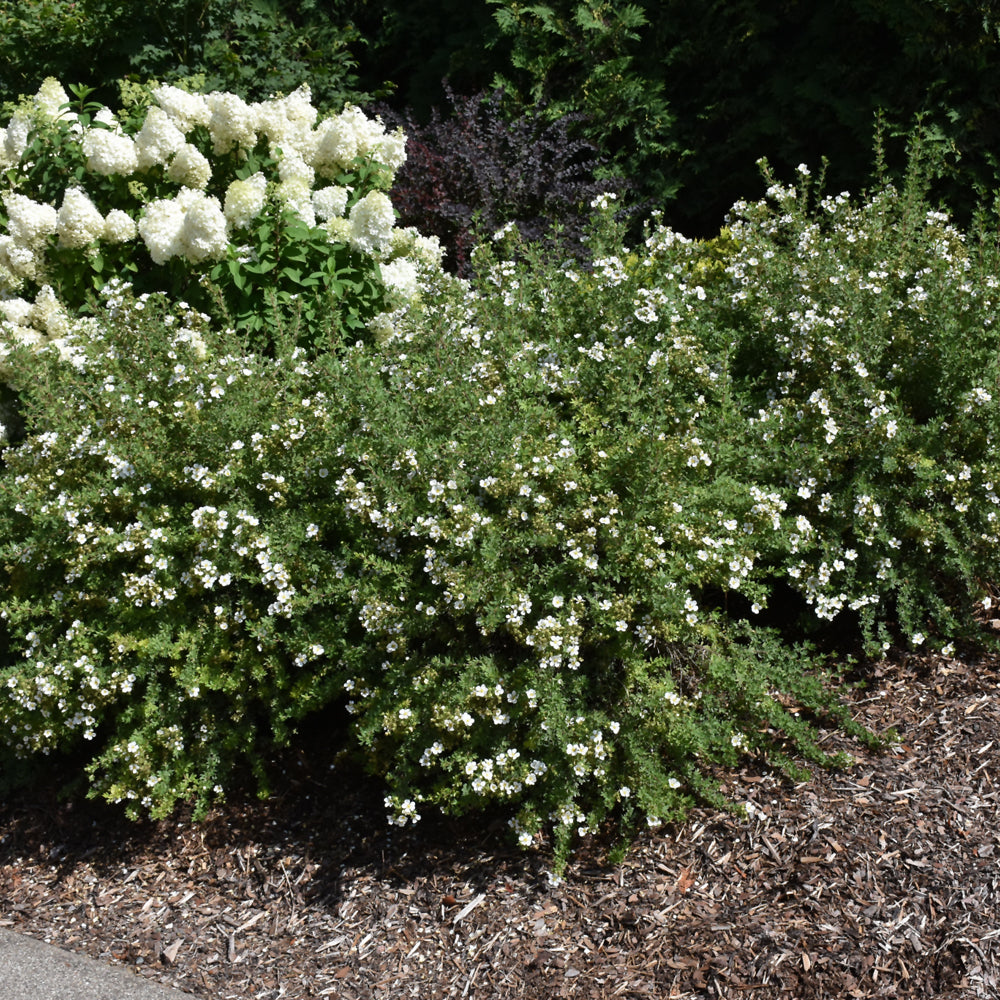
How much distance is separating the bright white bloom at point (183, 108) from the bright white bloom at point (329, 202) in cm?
69

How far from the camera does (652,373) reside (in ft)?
11.9

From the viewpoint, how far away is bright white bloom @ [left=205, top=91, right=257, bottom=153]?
4664mm

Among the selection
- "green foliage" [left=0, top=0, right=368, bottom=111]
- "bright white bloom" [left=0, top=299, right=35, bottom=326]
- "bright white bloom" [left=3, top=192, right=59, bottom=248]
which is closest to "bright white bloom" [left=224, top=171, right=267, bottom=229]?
"bright white bloom" [left=3, top=192, right=59, bottom=248]

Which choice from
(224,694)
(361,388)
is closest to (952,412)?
(361,388)

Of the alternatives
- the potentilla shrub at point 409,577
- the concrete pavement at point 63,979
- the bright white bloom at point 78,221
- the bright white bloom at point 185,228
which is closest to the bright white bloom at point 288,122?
the bright white bloom at point 185,228

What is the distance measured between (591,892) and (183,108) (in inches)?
152

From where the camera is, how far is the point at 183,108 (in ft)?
15.4

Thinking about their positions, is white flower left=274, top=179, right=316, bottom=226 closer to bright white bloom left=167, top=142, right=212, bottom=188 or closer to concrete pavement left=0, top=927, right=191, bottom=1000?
bright white bloom left=167, top=142, right=212, bottom=188

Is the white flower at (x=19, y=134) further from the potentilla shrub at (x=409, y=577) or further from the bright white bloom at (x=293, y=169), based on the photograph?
the potentilla shrub at (x=409, y=577)

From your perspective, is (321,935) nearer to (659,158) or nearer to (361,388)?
(361,388)

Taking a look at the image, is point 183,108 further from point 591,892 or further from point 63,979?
point 591,892

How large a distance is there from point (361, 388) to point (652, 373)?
40.7 inches

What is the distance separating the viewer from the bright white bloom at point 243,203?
4.31 metres

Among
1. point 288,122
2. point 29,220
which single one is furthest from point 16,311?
point 288,122
